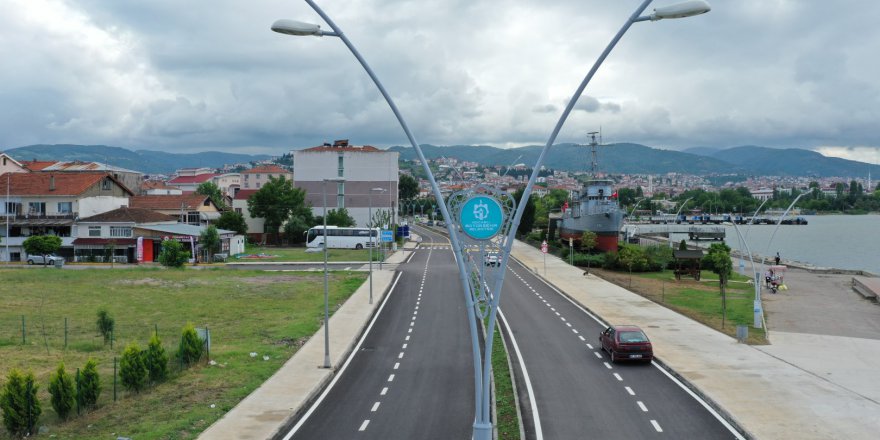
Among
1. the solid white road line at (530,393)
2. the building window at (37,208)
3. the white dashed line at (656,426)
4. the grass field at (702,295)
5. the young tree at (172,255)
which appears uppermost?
the building window at (37,208)

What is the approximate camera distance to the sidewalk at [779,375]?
19844 millimetres

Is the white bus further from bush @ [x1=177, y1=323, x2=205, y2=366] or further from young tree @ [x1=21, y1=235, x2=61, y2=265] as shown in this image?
bush @ [x1=177, y1=323, x2=205, y2=366]

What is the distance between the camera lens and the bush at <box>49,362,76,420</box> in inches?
812

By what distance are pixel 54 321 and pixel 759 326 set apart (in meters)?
37.7

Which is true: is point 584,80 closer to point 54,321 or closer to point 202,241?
point 54,321

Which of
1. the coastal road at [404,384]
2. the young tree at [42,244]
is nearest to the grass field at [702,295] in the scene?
the coastal road at [404,384]

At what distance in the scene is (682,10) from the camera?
1256 centimetres

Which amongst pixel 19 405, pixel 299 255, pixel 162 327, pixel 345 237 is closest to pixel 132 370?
pixel 19 405

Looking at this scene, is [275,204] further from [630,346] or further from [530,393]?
[530,393]

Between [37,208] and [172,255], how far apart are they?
26.4 metres

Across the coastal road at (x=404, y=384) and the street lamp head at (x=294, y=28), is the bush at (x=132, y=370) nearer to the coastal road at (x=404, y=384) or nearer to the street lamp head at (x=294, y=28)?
the coastal road at (x=404, y=384)

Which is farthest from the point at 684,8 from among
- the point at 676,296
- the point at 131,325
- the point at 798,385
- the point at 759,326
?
the point at 676,296

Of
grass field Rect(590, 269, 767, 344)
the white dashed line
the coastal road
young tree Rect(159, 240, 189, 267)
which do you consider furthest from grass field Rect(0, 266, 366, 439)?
grass field Rect(590, 269, 767, 344)

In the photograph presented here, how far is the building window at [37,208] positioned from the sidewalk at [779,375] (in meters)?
68.4
